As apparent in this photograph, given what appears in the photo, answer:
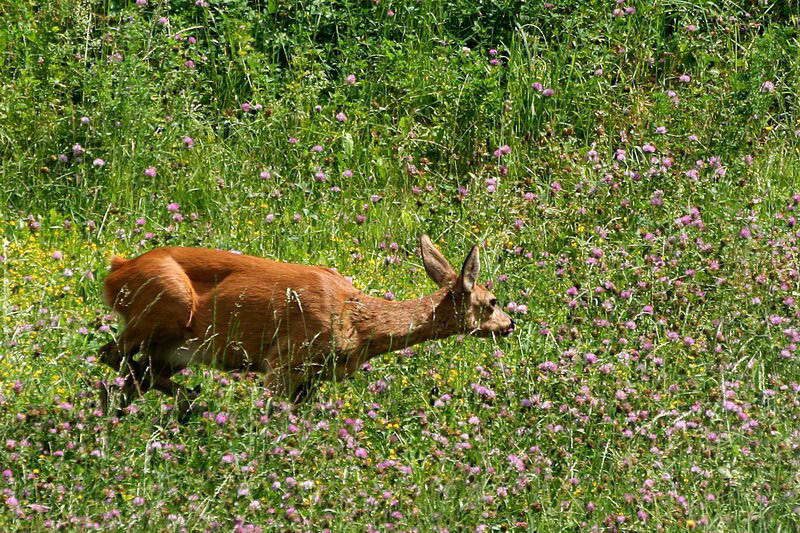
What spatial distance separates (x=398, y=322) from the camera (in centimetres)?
719

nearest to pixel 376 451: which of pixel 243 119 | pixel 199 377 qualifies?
pixel 199 377

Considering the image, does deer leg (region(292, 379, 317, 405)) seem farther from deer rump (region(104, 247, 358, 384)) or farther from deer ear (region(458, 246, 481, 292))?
deer ear (region(458, 246, 481, 292))

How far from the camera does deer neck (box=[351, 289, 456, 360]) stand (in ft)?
23.2

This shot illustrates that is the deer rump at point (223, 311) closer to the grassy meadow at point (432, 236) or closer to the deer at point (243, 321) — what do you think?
the deer at point (243, 321)

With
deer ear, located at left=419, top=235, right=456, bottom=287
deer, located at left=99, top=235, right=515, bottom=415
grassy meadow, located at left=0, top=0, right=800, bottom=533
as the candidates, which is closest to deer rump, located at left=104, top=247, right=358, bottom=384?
deer, located at left=99, top=235, right=515, bottom=415

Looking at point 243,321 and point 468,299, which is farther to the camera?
point 468,299

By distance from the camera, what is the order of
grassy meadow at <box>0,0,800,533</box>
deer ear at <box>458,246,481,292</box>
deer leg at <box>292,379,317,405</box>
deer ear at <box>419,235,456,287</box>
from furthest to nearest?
deer ear at <box>419,235,456,287</box> → deer ear at <box>458,246,481,292</box> → deer leg at <box>292,379,317,405</box> → grassy meadow at <box>0,0,800,533</box>

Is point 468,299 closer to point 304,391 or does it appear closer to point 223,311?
point 304,391

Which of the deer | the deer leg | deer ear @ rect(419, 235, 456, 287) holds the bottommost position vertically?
the deer leg

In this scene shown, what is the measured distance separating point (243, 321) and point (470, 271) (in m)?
1.20

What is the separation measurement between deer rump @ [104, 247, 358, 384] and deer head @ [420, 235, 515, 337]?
1.76 feet

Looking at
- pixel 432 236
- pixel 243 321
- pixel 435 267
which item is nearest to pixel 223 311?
pixel 243 321

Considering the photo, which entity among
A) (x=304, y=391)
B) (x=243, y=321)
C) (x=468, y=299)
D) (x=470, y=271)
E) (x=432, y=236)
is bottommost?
(x=304, y=391)

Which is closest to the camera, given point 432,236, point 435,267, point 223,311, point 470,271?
point 223,311
